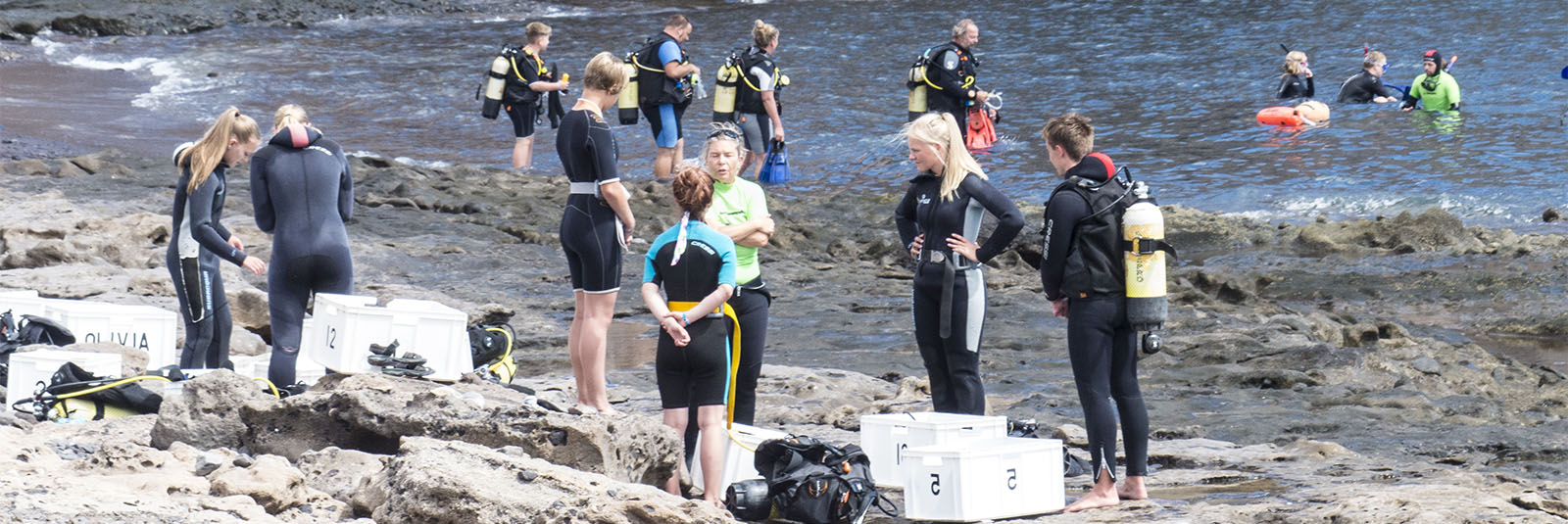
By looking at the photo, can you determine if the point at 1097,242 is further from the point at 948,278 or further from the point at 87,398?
the point at 87,398

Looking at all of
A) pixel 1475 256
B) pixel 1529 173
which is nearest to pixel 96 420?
pixel 1475 256

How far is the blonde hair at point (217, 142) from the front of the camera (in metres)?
6.65

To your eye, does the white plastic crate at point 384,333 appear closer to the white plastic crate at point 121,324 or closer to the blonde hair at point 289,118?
the blonde hair at point 289,118

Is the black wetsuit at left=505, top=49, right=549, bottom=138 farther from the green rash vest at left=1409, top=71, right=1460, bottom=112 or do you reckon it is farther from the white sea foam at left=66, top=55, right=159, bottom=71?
the white sea foam at left=66, top=55, right=159, bottom=71

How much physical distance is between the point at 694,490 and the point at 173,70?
72.2 feet

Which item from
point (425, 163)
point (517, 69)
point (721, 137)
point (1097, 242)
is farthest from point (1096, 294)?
point (425, 163)

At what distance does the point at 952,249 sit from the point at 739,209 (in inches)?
32.2

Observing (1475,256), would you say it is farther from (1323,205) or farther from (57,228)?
(57,228)

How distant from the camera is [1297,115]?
1906 cm

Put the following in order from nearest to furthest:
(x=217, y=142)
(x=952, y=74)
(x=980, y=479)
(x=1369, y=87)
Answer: (x=980, y=479), (x=217, y=142), (x=952, y=74), (x=1369, y=87)

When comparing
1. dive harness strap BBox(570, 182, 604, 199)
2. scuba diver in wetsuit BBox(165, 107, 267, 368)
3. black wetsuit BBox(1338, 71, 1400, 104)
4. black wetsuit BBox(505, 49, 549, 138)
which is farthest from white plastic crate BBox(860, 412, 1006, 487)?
black wetsuit BBox(1338, 71, 1400, 104)

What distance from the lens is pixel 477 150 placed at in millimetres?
17859

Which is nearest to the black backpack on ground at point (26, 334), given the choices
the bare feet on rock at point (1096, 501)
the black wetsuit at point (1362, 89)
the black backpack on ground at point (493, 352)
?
the black backpack on ground at point (493, 352)

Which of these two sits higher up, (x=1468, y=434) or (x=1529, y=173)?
(x=1529, y=173)
